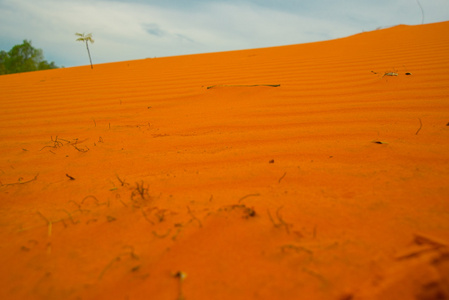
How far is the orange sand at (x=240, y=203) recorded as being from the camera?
66 centimetres

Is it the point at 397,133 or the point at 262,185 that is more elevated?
the point at 397,133

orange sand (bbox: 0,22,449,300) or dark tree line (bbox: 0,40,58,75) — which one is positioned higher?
dark tree line (bbox: 0,40,58,75)

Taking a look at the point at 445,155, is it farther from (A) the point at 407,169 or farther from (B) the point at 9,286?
(B) the point at 9,286

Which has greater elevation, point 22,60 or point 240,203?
point 22,60

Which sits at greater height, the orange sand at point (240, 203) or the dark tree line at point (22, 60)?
the dark tree line at point (22, 60)

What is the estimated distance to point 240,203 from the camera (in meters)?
0.97

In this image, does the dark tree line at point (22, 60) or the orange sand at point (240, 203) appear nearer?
the orange sand at point (240, 203)

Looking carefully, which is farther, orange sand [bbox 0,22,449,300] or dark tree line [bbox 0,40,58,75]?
dark tree line [bbox 0,40,58,75]

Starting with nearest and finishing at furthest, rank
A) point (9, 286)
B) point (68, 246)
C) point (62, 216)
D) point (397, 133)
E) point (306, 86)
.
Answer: point (9, 286), point (68, 246), point (62, 216), point (397, 133), point (306, 86)

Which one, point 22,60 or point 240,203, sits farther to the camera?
point 22,60

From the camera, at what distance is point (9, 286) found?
0.71 metres

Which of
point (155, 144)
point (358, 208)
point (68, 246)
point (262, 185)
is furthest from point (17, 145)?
point (358, 208)

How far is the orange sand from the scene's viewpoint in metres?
0.66

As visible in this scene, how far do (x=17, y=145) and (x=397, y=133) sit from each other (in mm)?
2748
